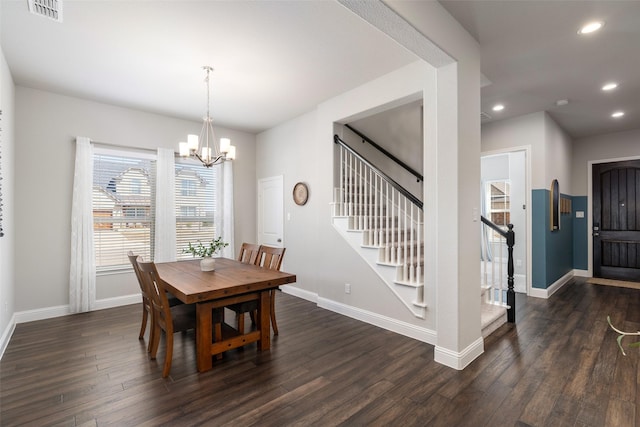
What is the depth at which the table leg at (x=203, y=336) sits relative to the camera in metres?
2.65

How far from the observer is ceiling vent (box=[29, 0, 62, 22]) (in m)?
2.37

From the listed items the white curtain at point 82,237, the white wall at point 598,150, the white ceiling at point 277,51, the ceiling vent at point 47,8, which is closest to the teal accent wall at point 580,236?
the white wall at point 598,150

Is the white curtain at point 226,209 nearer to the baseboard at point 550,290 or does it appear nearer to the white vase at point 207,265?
the white vase at point 207,265

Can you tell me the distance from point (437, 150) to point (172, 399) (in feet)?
9.61

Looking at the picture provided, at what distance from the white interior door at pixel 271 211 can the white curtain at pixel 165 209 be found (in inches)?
61.0

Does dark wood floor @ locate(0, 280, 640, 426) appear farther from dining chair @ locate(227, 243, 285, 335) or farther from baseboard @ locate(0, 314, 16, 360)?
dining chair @ locate(227, 243, 285, 335)

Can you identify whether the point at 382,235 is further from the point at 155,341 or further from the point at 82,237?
the point at 82,237

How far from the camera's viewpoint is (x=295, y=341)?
3.26 metres

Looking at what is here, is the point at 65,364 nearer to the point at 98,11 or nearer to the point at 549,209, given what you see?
the point at 98,11

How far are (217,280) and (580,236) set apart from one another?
7062mm

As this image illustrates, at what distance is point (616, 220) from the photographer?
5930 mm

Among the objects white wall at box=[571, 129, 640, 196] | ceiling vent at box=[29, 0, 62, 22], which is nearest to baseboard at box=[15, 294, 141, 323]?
ceiling vent at box=[29, 0, 62, 22]

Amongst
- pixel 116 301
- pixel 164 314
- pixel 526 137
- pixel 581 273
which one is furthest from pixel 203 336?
pixel 581 273


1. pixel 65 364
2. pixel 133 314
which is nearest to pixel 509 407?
pixel 65 364
